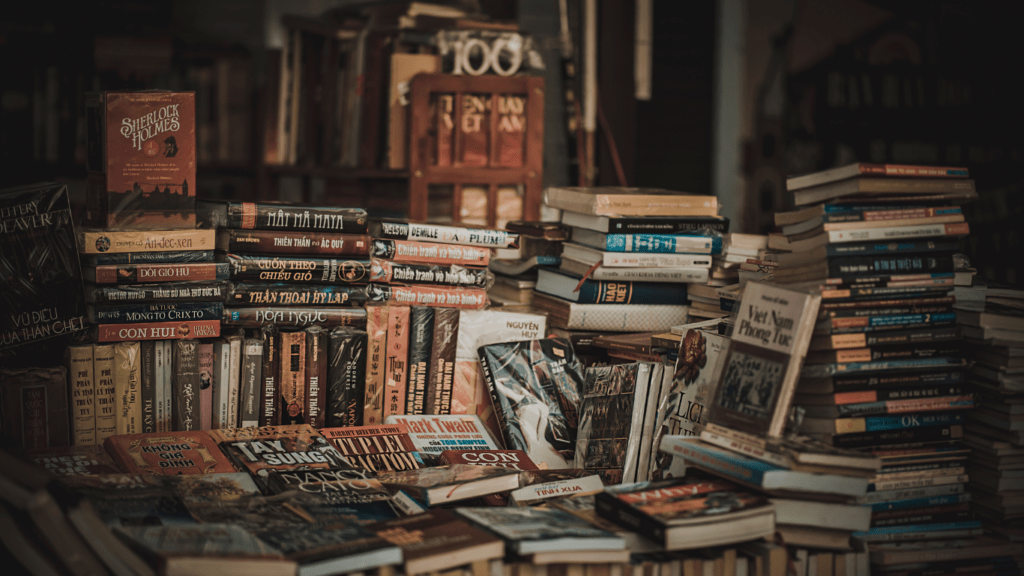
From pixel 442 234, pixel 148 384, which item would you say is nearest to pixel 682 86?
pixel 442 234

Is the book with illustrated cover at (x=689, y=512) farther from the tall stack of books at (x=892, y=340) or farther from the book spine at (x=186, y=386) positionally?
the book spine at (x=186, y=386)

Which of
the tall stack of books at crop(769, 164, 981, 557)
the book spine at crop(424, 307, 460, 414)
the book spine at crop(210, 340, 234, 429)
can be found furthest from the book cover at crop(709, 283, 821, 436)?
the book spine at crop(210, 340, 234, 429)

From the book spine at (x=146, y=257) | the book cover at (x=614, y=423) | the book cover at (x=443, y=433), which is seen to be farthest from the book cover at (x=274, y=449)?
the book cover at (x=614, y=423)

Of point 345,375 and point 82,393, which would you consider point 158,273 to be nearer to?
point 82,393

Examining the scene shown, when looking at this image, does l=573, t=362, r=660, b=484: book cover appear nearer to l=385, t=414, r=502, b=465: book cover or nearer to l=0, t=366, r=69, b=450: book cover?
l=385, t=414, r=502, b=465: book cover

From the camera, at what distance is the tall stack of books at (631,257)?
2666 mm

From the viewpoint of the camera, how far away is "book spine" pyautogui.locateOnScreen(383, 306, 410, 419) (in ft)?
8.18

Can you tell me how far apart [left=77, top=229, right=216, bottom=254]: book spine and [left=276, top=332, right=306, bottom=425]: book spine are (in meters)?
0.33

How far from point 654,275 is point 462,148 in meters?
1.17

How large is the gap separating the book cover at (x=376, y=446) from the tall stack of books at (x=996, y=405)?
4.54 feet

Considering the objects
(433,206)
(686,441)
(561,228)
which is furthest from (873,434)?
(433,206)

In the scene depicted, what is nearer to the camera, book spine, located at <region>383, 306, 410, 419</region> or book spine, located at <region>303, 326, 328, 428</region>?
book spine, located at <region>303, 326, 328, 428</region>

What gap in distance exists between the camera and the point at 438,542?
1626 mm

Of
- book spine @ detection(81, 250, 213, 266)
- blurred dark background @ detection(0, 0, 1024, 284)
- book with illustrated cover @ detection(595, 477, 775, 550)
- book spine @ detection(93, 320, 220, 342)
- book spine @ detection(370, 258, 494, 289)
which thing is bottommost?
book with illustrated cover @ detection(595, 477, 775, 550)
